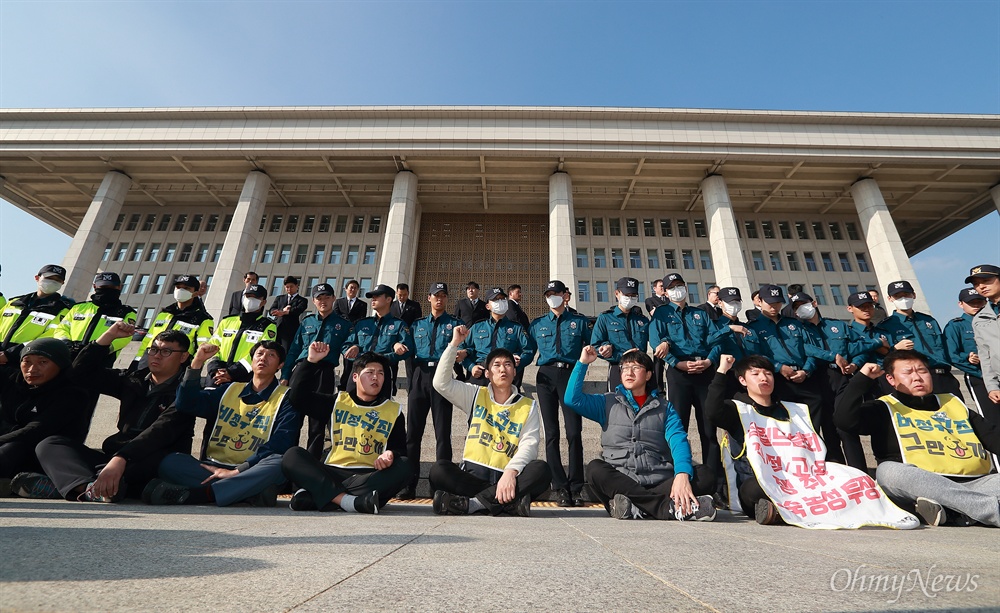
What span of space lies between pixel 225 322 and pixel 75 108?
1037 inches

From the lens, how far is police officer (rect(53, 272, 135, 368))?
6.13 m

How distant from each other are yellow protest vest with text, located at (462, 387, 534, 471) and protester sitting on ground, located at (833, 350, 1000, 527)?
9.76ft

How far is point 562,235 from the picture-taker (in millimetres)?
22016

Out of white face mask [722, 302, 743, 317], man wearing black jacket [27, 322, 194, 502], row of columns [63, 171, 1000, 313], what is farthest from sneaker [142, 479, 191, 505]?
row of columns [63, 171, 1000, 313]

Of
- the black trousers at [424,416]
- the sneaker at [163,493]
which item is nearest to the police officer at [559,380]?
the black trousers at [424,416]

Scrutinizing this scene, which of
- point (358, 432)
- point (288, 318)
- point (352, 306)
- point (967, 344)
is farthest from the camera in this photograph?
point (352, 306)

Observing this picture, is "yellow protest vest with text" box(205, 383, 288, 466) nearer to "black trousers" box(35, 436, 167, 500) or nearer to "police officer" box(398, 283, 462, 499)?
"black trousers" box(35, 436, 167, 500)

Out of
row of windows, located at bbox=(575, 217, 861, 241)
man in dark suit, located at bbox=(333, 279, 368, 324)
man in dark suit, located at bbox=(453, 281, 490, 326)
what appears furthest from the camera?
row of windows, located at bbox=(575, 217, 861, 241)

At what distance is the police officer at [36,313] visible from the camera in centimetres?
624

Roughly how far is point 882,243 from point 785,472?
82.7 ft

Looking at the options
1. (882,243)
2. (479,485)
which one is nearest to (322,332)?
(479,485)

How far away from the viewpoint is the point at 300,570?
1.35 meters

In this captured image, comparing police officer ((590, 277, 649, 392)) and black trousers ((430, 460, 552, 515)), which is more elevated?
police officer ((590, 277, 649, 392))

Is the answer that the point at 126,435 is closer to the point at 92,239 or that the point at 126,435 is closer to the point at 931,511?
the point at 931,511
